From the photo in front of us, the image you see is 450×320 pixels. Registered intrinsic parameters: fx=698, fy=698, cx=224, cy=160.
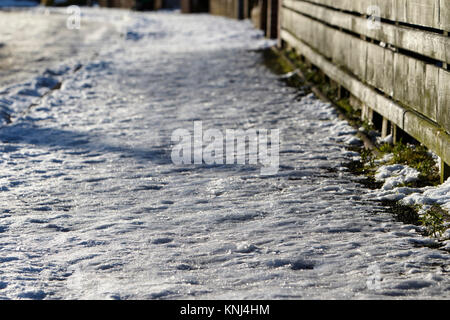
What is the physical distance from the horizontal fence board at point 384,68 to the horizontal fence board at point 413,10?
0.34 m

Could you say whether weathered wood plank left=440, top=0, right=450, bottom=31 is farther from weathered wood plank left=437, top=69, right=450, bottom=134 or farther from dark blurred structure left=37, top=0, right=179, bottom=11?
dark blurred structure left=37, top=0, right=179, bottom=11

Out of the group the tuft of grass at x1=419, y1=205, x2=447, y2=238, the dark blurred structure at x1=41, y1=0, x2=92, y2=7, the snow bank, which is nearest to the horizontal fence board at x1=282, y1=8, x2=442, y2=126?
the snow bank

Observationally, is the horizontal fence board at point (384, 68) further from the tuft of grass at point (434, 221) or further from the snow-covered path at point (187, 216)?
the tuft of grass at point (434, 221)

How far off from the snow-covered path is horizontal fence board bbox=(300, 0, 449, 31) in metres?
1.38

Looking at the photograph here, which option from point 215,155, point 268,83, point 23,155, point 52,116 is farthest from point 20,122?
point 268,83

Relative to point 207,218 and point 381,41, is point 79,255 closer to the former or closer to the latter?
point 207,218

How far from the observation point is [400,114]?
638 cm

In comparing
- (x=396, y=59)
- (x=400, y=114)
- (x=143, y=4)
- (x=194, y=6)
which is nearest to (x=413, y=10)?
(x=396, y=59)

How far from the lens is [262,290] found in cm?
378

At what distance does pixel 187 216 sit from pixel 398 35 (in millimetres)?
2883

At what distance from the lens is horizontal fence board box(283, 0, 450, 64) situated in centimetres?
538

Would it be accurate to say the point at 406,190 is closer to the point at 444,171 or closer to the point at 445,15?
the point at 444,171

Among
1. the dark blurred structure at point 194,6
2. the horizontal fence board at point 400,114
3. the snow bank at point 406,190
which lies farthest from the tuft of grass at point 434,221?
the dark blurred structure at point 194,6

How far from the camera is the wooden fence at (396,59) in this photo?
17.8 ft
